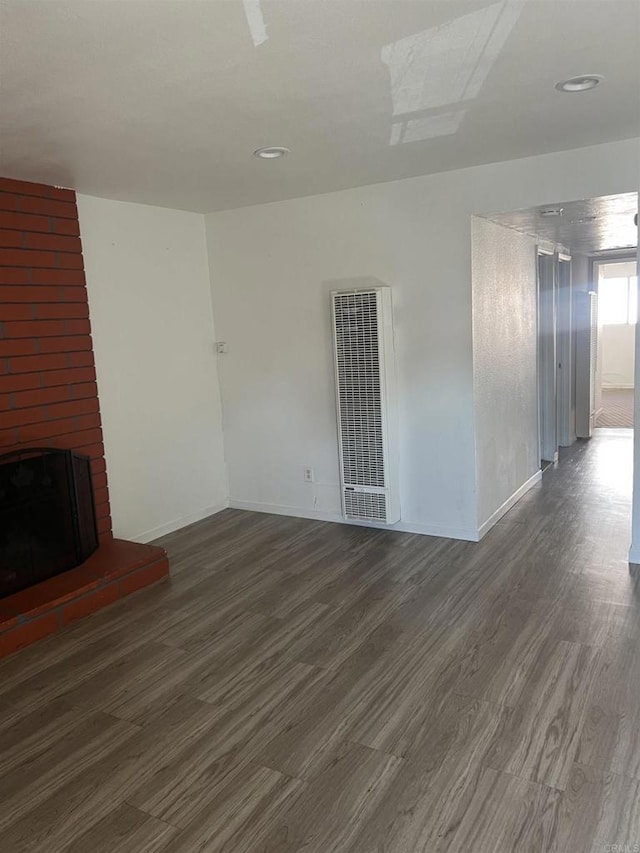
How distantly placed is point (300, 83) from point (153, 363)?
2.59 m

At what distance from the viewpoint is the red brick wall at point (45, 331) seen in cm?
349

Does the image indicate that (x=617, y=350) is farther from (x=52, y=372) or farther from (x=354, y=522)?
(x=52, y=372)

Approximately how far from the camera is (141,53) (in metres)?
1.98

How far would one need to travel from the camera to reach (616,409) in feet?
30.4

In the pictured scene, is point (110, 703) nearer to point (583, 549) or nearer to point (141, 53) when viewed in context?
point (141, 53)

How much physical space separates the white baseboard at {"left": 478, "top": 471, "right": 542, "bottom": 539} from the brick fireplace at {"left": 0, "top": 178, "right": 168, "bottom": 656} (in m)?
2.10

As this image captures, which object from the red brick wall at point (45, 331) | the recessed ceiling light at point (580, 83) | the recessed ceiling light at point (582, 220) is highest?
the recessed ceiling light at point (580, 83)

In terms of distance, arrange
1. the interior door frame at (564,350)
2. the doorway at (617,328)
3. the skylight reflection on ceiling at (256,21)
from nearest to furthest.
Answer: the skylight reflection on ceiling at (256,21)
the interior door frame at (564,350)
the doorway at (617,328)

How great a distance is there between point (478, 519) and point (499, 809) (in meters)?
2.37

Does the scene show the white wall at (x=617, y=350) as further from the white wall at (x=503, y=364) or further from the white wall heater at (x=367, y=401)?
the white wall heater at (x=367, y=401)

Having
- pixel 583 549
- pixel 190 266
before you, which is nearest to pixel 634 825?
pixel 583 549

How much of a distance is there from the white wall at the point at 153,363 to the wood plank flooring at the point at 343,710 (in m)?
0.82

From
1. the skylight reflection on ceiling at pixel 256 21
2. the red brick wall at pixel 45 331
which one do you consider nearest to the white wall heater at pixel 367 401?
the red brick wall at pixel 45 331

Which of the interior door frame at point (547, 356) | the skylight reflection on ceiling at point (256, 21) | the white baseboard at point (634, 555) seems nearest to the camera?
the skylight reflection on ceiling at point (256, 21)
